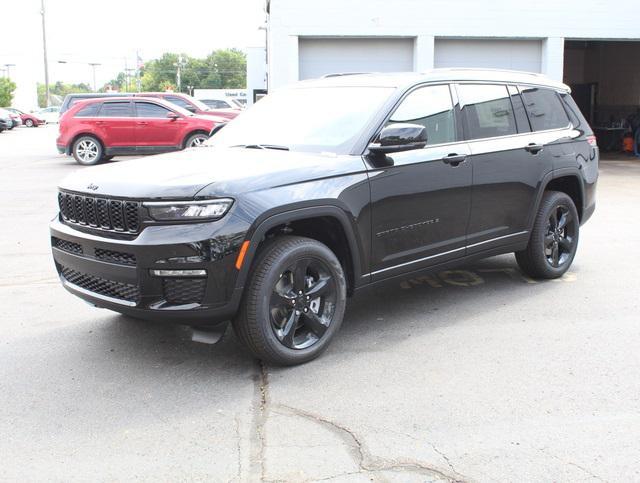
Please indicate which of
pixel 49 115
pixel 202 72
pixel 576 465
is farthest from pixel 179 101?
pixel 202 72

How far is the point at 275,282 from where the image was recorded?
418 centimetres

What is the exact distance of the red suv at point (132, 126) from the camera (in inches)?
709

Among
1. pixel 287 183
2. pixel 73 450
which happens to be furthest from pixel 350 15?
pixel 73 450

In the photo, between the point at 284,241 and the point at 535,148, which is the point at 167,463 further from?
the point at 535,148

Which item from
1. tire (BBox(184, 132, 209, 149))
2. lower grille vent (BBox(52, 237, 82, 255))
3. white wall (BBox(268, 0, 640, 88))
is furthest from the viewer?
tire (BBox(184, 132, 209, 149))

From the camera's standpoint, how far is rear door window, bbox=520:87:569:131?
6199 mm

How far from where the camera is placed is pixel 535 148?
5988mm

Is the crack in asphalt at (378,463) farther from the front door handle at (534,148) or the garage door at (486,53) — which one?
the garage door at (486,53)

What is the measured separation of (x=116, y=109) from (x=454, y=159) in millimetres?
14651

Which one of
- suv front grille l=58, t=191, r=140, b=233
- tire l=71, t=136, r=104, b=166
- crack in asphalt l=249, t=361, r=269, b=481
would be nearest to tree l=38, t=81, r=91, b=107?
tire l=71, t=136, r=104, b=166

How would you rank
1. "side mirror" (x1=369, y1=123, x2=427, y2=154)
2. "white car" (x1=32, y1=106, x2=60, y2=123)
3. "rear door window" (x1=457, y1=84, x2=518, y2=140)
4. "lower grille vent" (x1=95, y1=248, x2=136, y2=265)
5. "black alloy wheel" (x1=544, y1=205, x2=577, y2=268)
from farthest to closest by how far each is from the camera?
"white car" (x1=32, y1=106, x2=60, y2=123) → "black alloy wheel" (x1=544, y1=205, x2=577, y2=268) → "rear door window" (x1=457, y1=84, x2=518, y2=140) → "side mirror" (x1=369, y1=123, x2=427, y2=154) → "lower grille vent" (x1=95, y1=248, x2=136, y2=265)

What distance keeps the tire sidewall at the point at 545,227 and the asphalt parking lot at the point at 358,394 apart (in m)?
0.24

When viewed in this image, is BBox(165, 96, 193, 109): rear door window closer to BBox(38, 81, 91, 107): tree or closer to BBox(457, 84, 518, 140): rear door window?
BBox(457, 84, 518, 140): rear door window

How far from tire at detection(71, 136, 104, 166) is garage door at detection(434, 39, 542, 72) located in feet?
29.6
